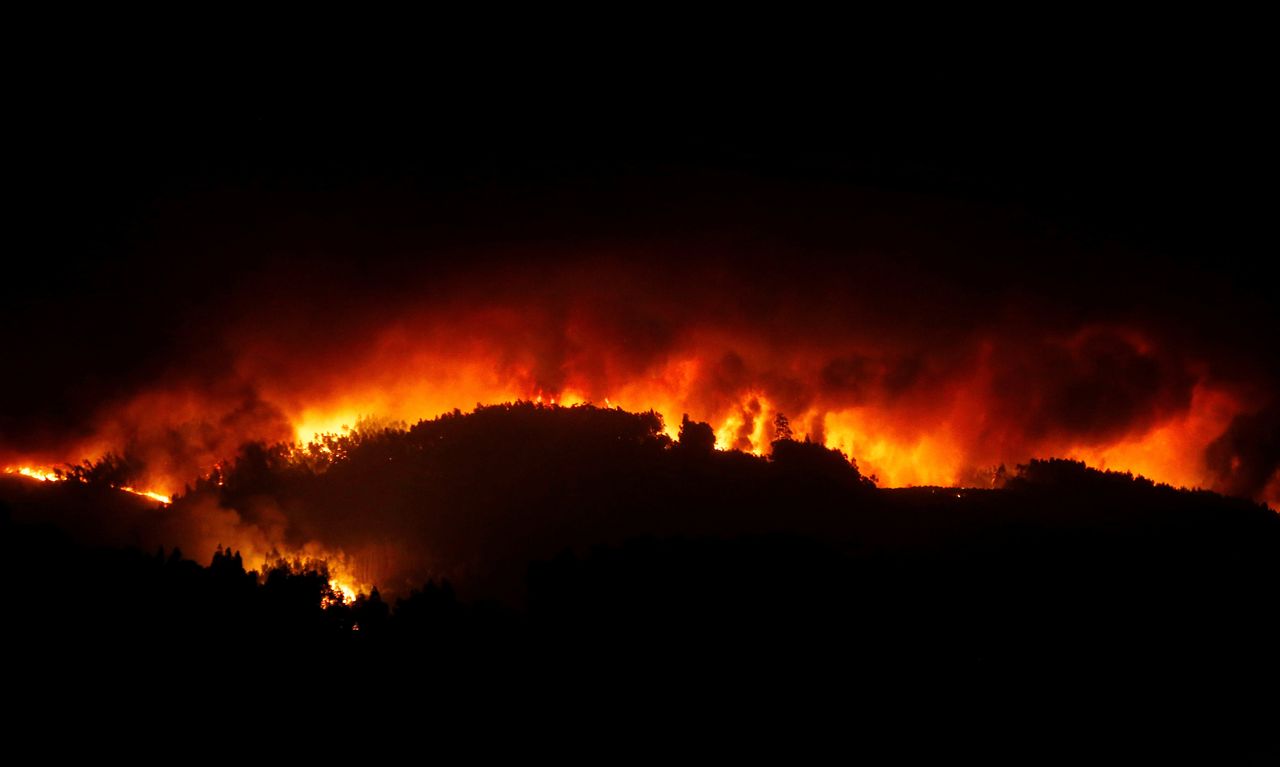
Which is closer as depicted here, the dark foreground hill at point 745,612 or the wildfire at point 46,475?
the dark foreground hill at point 745,612

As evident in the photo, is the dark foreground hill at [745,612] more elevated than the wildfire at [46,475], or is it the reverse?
the wildfire at [46,475]

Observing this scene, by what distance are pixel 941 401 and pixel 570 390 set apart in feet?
60.0

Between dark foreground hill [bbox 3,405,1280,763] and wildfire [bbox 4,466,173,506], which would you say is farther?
wildfire [bbox 4,466,173,506]

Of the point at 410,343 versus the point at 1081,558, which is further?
the point at 410,343

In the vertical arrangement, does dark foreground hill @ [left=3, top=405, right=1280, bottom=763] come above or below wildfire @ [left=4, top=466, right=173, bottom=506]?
below

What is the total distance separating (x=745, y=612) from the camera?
1886cm

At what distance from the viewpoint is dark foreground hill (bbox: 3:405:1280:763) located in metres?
16.8

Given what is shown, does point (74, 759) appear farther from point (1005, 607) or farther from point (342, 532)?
point (1005, 607)

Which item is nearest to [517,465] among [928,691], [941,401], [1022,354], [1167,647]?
[928,691]

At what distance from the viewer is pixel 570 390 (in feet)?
141

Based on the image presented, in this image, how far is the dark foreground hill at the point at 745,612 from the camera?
16.8 m

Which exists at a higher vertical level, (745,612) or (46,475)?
(46,475)

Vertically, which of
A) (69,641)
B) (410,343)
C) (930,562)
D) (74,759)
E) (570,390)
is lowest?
(74,759)

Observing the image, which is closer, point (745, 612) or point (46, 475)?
point (745, 612)
